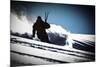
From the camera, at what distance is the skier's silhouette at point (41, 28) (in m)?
2.00

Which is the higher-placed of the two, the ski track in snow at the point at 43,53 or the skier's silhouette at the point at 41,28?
the skier's silhouette at the point at 41,28

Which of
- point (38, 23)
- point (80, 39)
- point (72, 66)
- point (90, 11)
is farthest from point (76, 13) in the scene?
point (72, 66)

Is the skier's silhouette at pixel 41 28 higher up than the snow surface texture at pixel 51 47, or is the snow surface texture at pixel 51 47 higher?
the skier's silhouette at pixel 41 28

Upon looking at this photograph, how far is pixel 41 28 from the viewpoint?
2.02 m

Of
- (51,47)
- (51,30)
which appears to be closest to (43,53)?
(51,47)

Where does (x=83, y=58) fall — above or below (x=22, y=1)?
below

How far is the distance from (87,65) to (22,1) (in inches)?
44.3

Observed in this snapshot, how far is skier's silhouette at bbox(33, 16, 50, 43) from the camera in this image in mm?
2002

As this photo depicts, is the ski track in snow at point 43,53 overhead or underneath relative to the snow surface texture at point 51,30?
underneath

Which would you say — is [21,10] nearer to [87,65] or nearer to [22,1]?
[22,1]

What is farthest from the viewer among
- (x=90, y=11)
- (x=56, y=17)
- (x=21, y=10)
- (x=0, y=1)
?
(x=90, y=11)

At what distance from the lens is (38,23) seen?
2.01 m

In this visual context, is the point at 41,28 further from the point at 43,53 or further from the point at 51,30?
the point at 43,53

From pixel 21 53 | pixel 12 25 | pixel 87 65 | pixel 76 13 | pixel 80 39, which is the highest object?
pixel 76 13
